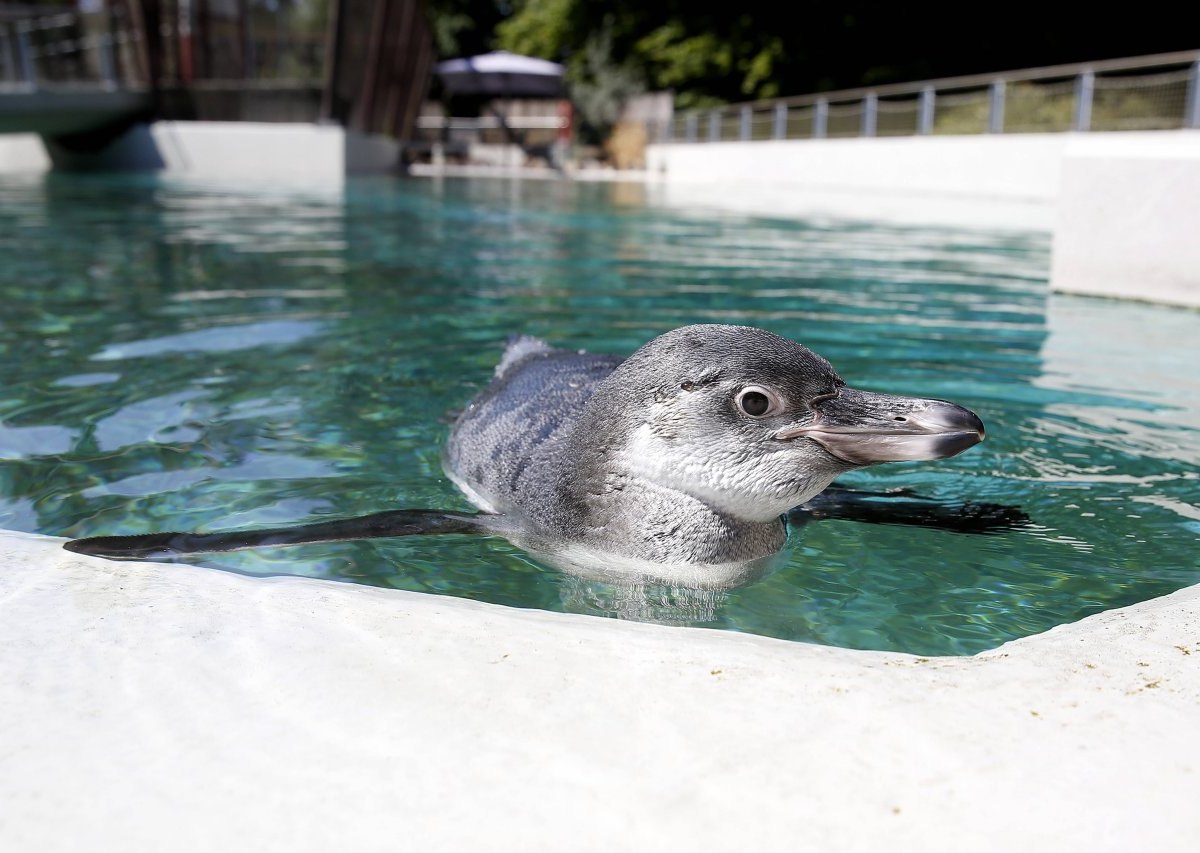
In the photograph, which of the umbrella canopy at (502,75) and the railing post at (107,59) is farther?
the umbrella canopy at (502,75)

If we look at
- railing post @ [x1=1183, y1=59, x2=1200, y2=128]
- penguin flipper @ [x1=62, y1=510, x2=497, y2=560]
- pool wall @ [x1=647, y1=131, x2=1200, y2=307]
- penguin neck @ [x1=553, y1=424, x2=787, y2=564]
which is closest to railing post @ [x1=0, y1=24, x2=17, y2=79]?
pool wall @ [x1=647, y1=131, x2=1200, y2=307]

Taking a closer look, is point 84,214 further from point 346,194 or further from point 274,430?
point 274,430

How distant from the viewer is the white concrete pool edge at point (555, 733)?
1.80m

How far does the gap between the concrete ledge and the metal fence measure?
8.15 metres

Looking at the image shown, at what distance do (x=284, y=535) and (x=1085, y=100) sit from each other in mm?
17723

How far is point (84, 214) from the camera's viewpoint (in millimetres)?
15000

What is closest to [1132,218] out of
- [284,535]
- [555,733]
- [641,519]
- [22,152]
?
[641,519]

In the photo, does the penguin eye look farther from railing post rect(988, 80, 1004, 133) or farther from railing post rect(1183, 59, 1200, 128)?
railing post rect(988, 80, 1004, 133)

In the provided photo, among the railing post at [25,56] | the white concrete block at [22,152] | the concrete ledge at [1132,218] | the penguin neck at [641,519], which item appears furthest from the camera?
the white concrete block at [22,152]

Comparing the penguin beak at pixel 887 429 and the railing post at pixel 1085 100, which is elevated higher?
the railing post at pixel 1085 100

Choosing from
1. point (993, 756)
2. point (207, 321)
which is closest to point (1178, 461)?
point (993, 756)

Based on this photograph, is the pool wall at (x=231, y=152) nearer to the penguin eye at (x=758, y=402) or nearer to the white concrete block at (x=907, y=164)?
the white concrete block at (x=907, y=164)

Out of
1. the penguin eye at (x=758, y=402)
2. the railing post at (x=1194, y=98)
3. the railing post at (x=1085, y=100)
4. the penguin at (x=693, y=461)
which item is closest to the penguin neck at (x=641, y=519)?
the penguin at (x=693, y=461)

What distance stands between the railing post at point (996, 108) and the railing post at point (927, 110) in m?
1.78
